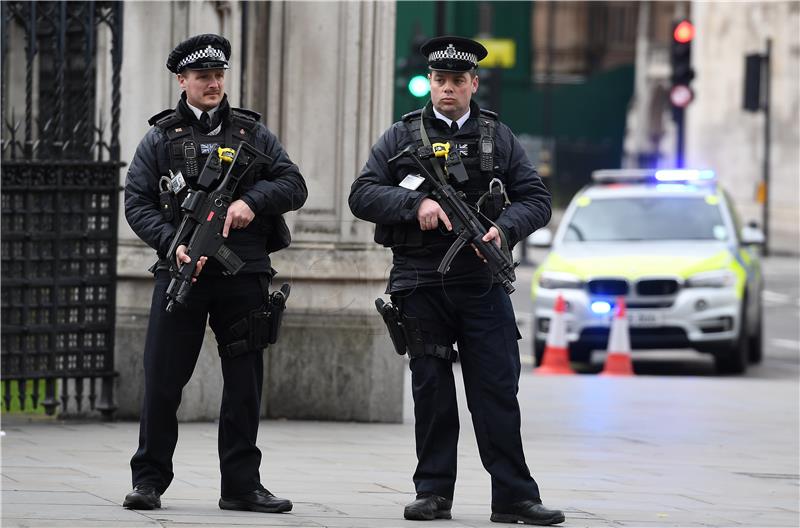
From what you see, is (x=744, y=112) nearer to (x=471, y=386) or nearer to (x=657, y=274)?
(x=657, y=274)

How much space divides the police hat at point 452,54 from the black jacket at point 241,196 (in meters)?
0.74

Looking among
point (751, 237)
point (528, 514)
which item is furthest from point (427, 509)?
point (751, 237)

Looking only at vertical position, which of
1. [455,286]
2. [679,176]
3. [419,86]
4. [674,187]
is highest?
[419,86]

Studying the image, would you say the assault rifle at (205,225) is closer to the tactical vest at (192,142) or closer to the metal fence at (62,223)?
the tactical vest at (192,142)

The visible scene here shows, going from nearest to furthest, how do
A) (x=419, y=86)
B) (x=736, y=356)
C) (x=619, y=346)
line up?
(x=619, y=346) → (x=736, y=356) → (x=419, y=86)

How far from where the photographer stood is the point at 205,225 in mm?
6977

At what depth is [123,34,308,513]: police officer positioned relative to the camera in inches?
280

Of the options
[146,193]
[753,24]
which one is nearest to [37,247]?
[146,193]

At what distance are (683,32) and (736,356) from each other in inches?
397

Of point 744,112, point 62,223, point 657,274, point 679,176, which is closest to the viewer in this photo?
point 62,223

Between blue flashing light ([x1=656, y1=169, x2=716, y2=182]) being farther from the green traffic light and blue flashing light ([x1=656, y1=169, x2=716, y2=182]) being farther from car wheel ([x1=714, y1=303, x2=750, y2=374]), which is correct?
the green traffic light

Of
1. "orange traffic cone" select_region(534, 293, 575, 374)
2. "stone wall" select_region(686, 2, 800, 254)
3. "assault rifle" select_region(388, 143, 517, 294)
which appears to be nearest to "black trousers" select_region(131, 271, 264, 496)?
"assault rifle" select_region(388, 143, 517, 294)

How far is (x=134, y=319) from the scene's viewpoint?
33.9 feet

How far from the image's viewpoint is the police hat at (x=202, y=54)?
708 cm
